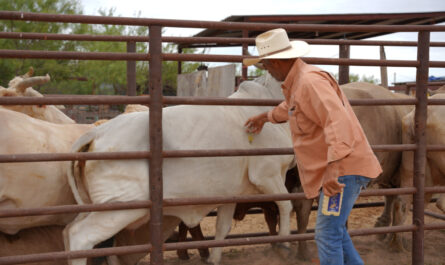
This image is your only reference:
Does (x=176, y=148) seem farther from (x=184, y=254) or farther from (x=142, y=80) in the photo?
(x=142, y=80)

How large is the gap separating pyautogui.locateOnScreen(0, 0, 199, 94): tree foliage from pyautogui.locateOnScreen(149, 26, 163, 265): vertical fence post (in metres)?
17.2

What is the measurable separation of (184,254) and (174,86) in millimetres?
23039

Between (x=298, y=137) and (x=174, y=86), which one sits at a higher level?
(x=298, y=137)

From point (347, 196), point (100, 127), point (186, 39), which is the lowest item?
point (347, 196)

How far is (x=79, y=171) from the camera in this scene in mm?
3750

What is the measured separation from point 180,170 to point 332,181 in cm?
141

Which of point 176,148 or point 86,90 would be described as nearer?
point 176,148

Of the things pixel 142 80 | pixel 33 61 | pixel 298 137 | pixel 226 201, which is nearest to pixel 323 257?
pixel 298 137

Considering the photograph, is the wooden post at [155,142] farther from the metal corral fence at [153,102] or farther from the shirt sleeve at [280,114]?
the shirt sleeve at [280,114]

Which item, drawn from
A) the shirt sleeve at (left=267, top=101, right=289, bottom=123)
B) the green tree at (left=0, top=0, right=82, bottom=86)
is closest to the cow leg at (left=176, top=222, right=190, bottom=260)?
the shirt sleeve at (left=267, top=101, right=289, bottom=123)

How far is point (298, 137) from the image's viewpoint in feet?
9.63

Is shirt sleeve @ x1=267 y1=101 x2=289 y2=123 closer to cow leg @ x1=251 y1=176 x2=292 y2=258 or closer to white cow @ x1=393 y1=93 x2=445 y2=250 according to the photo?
cow leg @ x1=251 y1=176 x2=292 y2=258

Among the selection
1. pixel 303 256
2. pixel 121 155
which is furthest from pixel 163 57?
pixel 303 256

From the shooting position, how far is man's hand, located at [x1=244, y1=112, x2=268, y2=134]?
3.87 m
